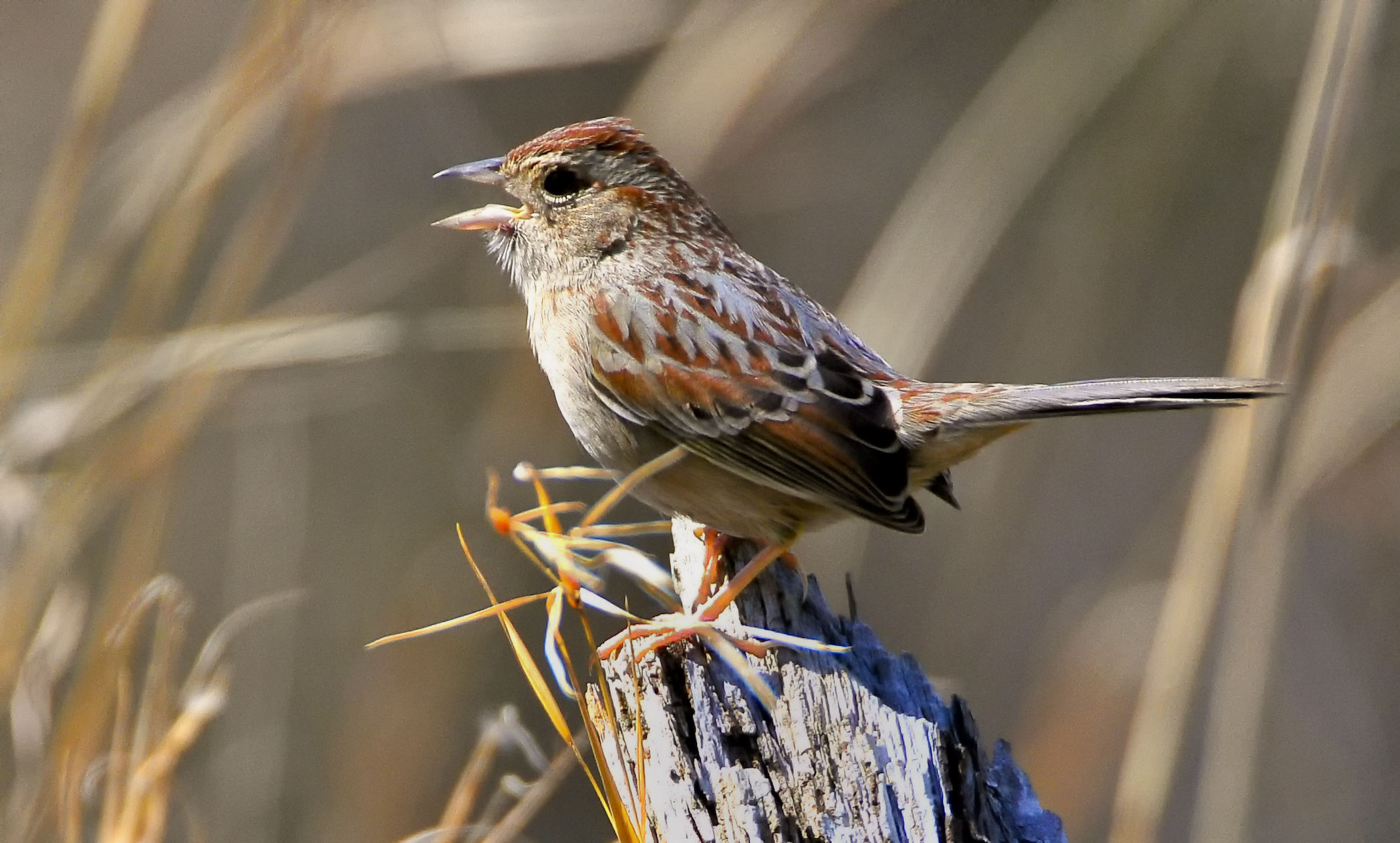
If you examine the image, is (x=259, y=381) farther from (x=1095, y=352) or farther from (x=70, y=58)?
(x=70, y=58)

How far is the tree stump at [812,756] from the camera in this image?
5.62 feet

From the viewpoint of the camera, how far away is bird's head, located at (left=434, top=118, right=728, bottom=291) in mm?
2947

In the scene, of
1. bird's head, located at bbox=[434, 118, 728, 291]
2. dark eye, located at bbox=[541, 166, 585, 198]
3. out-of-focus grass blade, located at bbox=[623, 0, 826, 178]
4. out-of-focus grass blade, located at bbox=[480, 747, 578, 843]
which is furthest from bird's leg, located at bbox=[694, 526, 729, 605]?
out-of-focus grass blade, located at bbox=[623, 0, 826, 178]

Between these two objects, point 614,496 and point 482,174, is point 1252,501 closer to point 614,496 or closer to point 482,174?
point 614,496

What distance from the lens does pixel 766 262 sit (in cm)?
553

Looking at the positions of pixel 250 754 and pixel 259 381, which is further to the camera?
pixel 259 381

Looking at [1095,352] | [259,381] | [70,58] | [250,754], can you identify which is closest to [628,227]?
[259,381]

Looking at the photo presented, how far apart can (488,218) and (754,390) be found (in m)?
0.75

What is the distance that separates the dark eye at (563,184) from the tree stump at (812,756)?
1.31m

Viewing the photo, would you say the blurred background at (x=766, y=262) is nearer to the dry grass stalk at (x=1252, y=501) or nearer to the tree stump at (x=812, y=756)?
the dry grass stalk at (x=1252, y=501)

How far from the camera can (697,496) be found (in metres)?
2.60

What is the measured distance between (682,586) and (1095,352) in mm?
2722

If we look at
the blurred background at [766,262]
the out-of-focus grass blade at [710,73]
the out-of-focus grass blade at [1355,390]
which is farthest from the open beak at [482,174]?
the out-of-focus grass blade at [1355,390]

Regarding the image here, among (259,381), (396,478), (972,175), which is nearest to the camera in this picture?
(972,175)
